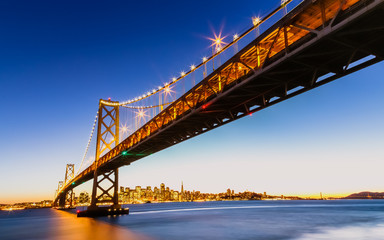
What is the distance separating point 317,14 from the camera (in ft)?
34.2

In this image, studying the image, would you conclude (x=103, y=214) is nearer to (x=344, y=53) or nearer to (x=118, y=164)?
(x=118, y=164)

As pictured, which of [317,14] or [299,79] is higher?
[317,14]

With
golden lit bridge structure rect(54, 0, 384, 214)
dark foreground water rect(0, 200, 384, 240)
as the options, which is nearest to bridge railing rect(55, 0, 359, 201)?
golden lit bridge structure rect(54, 0, 384, 214)

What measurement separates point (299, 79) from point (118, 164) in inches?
1253

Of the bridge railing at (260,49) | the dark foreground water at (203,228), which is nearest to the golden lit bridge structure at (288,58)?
the bridge railing at (260,49)

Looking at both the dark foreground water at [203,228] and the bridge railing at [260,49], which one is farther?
the dark foreground water at [203,228]

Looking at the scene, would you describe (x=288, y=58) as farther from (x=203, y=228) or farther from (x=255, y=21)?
(x=203, y=228)

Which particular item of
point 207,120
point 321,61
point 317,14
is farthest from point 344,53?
point 207,120

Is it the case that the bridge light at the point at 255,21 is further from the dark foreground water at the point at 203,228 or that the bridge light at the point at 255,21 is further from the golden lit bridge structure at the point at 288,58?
the dark foreground water at the point at 203,228

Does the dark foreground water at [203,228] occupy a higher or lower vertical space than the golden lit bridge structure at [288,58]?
lower

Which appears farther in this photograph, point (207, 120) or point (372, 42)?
point (207, 120)

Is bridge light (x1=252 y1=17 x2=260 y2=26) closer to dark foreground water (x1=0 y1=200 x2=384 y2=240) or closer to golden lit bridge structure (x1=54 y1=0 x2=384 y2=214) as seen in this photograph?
golden lit bridge structure (x1=54 y1=0 x2=384 y2=214)

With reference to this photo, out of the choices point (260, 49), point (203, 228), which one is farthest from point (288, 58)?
point (203, 228)

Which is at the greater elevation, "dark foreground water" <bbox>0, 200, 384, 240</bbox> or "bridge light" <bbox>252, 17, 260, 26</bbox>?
"bridge light" <bbox>252, 17, 260, 26</bbox>
